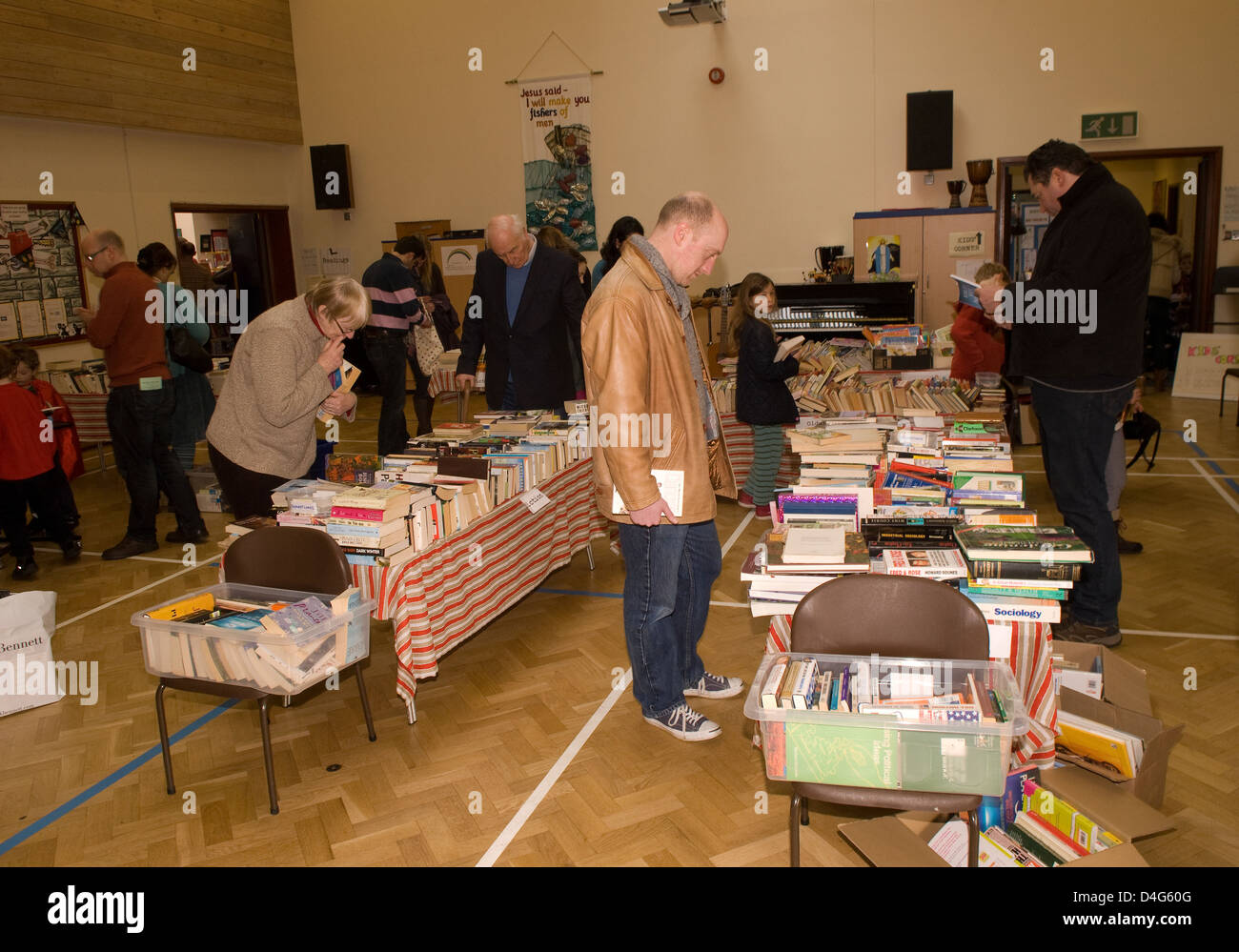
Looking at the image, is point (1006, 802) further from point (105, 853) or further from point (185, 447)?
point (185, 447)

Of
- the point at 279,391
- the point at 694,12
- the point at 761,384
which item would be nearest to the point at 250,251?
the point at 694,12

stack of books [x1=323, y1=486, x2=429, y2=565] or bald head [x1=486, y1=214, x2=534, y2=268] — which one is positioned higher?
bald head [x1=486, y1=214, x2=534, y2=268]

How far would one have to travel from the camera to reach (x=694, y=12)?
10.2 meters

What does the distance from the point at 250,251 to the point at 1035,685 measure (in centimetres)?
1267

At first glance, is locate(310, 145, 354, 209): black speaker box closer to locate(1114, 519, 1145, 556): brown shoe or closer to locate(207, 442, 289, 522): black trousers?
locate(207, 442, 289, 522): black trousers

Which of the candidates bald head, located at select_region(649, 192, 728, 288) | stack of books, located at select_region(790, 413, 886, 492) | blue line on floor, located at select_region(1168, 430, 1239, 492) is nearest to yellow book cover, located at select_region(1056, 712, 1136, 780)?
stack of books, located at select_region(790, 413, 886, 492)

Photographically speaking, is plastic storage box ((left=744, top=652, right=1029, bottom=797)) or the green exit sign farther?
the green exit sign

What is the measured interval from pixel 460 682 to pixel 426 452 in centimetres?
102

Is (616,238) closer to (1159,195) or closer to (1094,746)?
(1094,746)

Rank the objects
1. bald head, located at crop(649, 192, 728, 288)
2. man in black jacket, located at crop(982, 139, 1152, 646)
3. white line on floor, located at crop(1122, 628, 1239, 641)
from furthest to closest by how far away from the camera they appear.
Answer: white line on floor, located at crop(1122, 628, 1239, 641)
man in black jacket, located at crop(982, 139, 1152, 646)
bald head, located at crop(649, 192, 728, 288)

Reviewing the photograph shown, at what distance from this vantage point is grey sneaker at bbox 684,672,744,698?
12.6 ft

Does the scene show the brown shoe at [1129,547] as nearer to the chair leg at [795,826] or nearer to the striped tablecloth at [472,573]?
the striped tablecloth at [472,573]

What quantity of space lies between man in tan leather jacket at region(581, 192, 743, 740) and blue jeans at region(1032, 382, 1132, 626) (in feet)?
4.81

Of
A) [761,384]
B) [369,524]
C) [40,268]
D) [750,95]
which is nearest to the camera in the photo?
[369,524]
